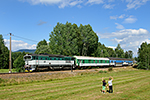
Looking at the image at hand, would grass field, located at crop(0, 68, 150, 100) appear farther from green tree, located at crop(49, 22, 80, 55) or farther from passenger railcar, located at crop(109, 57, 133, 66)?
green tree, located at crop(49, 22, 80, 55)

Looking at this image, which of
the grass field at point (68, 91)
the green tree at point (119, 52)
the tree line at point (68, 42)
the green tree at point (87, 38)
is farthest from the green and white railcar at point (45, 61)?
the green tree at point (119, 52)

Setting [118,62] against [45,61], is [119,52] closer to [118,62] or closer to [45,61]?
[118,62]

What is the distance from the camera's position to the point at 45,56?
110 ft

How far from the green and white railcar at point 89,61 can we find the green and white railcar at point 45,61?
3437 millimetres

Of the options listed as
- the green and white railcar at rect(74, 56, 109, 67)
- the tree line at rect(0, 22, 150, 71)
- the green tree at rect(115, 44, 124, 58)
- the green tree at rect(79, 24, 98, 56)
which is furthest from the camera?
the green tree at rect(115, 44, 124, 58)

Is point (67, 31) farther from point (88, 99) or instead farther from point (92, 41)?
point (88, 99)

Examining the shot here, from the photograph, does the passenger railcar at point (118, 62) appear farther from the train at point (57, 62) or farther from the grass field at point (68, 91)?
the grass field at point (68, 91)

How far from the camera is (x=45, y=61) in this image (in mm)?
33531

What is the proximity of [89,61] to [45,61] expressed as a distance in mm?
18583

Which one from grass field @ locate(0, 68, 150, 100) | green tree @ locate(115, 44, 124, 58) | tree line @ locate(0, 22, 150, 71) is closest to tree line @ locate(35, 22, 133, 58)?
tree line @ locate(0, 22, 150, 71)

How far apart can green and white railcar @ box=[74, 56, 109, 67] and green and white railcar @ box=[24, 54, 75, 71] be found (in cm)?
344

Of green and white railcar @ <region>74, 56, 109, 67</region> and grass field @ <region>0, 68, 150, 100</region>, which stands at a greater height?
green and white railcar @ <region>74, 56, 109, 67</region>

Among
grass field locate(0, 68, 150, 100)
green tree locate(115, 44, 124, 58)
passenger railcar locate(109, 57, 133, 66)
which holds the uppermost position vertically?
green tree locate(115, 44, 124, 58)

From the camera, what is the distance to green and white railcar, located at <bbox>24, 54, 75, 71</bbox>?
31047 millimetres
